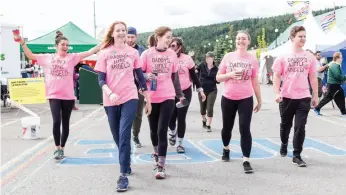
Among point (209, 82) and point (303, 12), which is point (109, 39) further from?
point (303, 12)

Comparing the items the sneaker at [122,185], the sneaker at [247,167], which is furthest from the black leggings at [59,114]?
the sneaker at [247,167]

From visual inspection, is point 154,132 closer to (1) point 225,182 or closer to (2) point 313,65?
(1) point 225,182

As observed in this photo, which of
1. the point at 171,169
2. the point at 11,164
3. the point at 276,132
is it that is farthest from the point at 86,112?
the point at 171,169

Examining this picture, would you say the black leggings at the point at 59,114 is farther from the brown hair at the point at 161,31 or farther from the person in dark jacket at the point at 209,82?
the person in dark jacket at the point at 209,82

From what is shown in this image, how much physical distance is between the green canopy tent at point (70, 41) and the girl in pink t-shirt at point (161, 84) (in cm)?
1357

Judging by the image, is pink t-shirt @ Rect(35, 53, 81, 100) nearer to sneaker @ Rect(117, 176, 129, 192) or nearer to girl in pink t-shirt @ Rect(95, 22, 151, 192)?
girl in pink t-shirt @ Rect(95, 22, 151, 192)

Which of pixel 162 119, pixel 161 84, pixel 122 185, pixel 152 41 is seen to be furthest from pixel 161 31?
pixel 122 185

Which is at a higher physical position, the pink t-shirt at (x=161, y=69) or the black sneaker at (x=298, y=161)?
the pink t-shirt at (x=161, y=69)

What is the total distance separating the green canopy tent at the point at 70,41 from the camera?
18.3m

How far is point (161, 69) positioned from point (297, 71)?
192 centimetres

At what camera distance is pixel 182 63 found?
7.26m

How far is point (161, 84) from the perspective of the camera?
550 centimetres

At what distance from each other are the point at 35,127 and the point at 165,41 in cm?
418

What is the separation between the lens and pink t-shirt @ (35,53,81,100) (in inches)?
248
